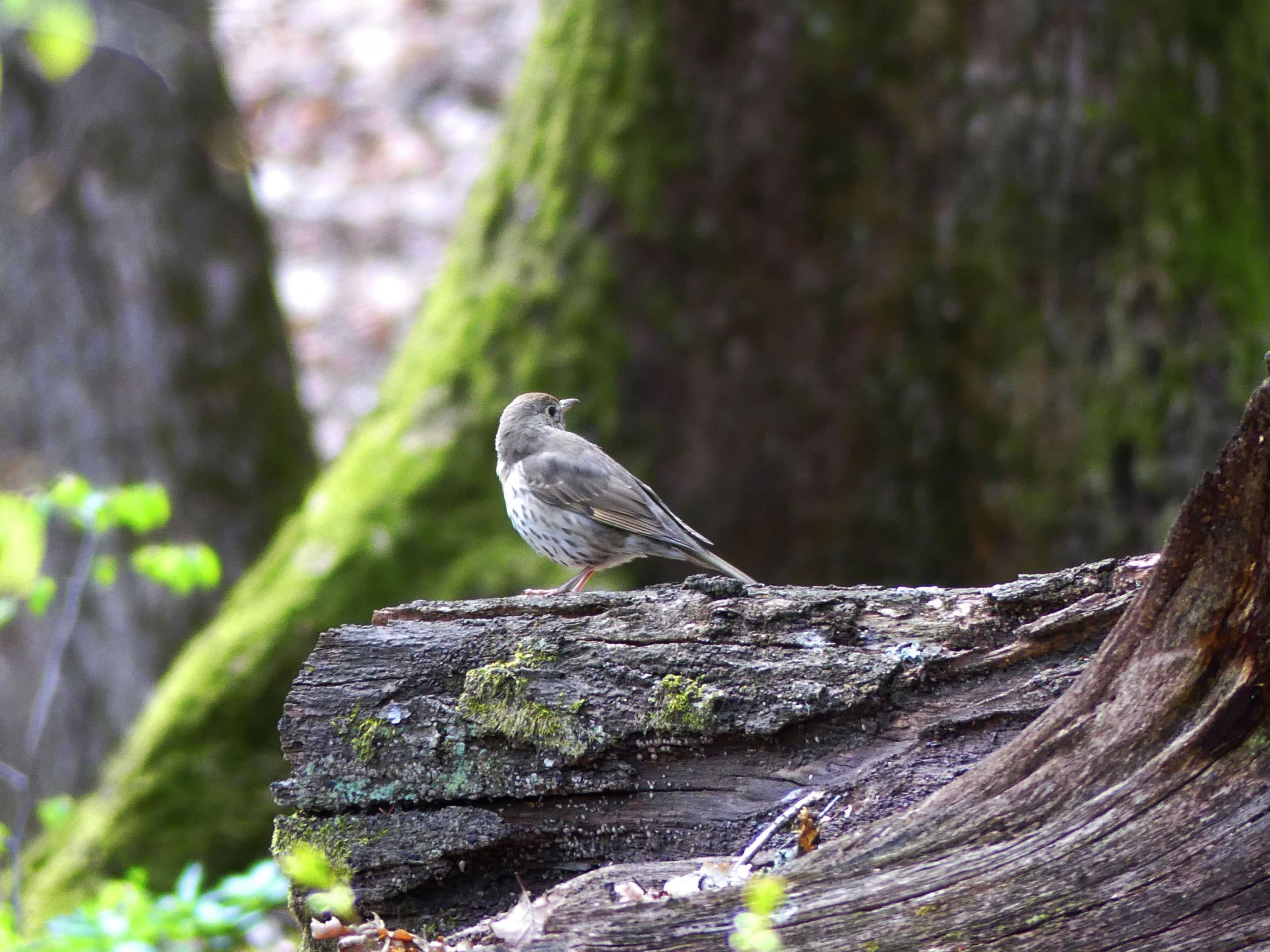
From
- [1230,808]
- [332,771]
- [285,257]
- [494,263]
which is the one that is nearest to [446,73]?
[285,257]

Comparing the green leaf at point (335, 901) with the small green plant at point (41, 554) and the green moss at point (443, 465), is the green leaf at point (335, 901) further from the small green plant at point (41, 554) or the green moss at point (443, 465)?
the green moss at point (443, 465)

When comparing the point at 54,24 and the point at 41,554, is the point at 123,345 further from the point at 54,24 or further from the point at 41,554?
the point at 54,24

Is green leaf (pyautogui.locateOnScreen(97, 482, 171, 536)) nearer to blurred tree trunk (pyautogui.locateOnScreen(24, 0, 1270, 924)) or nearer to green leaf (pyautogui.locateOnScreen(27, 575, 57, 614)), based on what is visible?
green leaf (pyautogui.locateOnScreen(27, 575, 57, 614))

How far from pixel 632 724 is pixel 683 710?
0.42 ft

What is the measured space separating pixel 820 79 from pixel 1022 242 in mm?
1299

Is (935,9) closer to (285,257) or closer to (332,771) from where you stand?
(332,771)

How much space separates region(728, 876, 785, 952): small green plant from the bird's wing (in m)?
2.34

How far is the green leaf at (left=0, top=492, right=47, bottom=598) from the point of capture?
3777 millimetres

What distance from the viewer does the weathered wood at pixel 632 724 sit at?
2.99m

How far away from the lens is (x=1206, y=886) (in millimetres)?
2350

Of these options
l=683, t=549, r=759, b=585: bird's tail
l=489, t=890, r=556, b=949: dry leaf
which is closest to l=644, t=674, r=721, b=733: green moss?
l=489, t=890, r=556, b=949: dry leaf

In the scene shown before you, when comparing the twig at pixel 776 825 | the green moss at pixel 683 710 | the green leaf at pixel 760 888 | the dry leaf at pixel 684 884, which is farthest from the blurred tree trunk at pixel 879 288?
the green leaf at pixel 760 888

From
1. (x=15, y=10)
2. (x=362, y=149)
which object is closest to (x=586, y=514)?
(x=15, y=10)

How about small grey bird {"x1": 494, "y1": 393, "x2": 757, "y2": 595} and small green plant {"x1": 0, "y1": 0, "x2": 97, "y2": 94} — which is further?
small grey bird {"x1": 494, "y1": 393, "x2": 757, "y2": 595}
